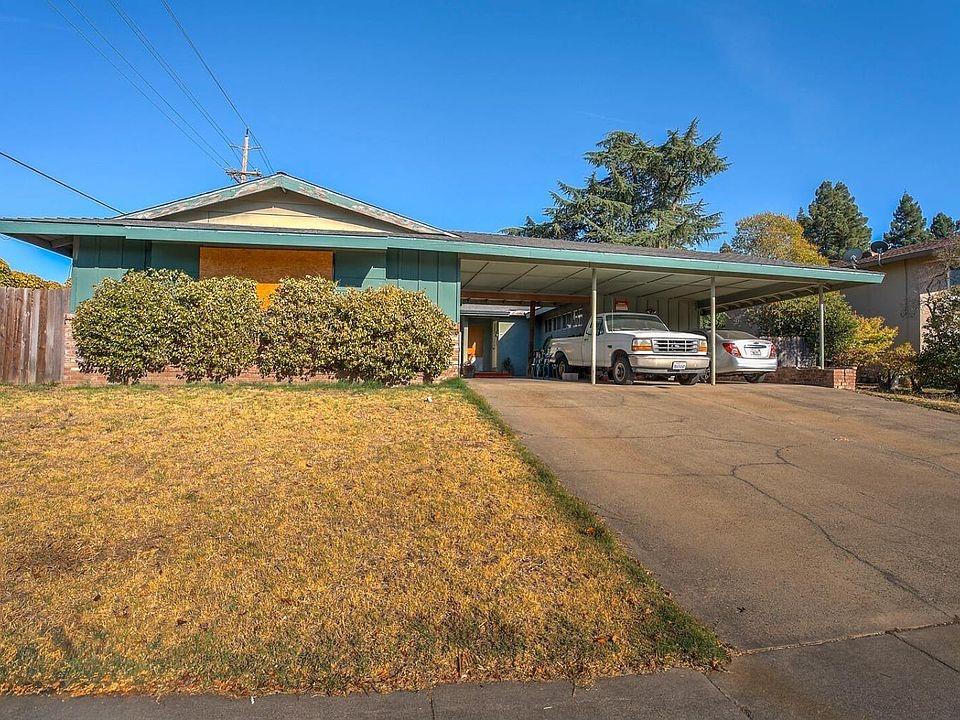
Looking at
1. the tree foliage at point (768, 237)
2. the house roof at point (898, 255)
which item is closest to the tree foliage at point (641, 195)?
the tree foliage at point (768, 237)

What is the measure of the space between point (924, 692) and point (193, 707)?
3125 mm

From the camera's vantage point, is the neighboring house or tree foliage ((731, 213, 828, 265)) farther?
tree foliage ((731, 213, 828, 265))

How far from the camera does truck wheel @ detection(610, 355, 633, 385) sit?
1274 centimetres

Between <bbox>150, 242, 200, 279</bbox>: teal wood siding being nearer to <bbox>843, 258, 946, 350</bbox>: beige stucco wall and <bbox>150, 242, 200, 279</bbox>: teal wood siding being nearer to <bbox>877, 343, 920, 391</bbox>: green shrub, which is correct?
<bbox>877, 343, 920, 391</bbox>: green shrub

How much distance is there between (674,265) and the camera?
13.2 meters

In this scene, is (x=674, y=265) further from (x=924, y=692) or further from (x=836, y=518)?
(x=924, y=692)

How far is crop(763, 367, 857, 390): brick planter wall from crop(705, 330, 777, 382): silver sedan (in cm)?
85

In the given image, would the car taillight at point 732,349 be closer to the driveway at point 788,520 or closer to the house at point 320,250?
the house at point 320,250

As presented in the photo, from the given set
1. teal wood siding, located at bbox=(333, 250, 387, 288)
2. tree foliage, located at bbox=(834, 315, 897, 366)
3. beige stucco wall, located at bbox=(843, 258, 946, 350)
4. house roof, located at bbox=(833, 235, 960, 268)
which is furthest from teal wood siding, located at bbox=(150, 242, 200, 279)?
beige stucco wall, located at bbox=(843, 258, 946, 350)

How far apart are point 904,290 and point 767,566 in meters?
20.5

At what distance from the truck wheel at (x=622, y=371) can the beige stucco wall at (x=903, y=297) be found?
11.3 metres

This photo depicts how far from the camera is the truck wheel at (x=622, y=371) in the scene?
1274 cm

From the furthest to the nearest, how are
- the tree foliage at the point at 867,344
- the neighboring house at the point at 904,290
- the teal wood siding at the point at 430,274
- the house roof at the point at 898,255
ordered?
1. the neighboring house at the point at 904,290
2. the house roof at the point at 898,255
3. the tree foliage at the point at 867,344
4. the teal wood siding at the point at 430,274

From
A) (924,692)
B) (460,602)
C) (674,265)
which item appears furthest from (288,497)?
(674,265)
